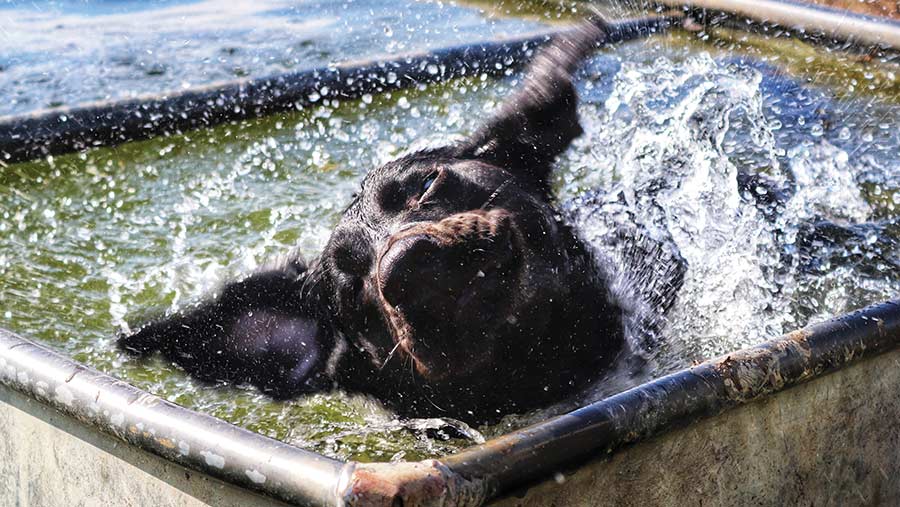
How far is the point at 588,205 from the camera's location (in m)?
3.87

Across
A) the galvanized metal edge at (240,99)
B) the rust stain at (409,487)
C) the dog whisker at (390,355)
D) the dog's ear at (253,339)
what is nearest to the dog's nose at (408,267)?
the dog whisker at (390,355)

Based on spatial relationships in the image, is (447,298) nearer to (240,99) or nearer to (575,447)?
(575,447)

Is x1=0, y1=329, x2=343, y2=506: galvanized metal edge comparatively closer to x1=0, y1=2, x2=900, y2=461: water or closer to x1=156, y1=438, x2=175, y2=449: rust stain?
x1=156, y1=438, x2=175, y2=449: rust stain

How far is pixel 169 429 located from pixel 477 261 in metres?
1.17

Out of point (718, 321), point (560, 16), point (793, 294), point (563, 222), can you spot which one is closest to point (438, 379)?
point (563, 222)

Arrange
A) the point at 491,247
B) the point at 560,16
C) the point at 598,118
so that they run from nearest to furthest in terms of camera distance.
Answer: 1. the point at 491,247
2. the point at 598,118
3. the point at 560,16

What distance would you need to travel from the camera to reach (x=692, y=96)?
4438 millimetres

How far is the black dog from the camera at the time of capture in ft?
9.45

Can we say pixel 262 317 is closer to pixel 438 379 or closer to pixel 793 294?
pixel 438 379

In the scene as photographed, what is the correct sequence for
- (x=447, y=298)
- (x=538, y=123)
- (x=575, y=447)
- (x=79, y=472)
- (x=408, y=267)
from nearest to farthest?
(x=575, y=447)
(x=79, y=472)
(x=408, y=267)
(x=447, y=298)
(x=538, y=123)

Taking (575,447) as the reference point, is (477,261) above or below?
below

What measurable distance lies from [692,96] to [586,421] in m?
2.87

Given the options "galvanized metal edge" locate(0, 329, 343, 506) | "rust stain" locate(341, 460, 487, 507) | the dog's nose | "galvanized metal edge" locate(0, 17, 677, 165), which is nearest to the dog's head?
the dog's nose

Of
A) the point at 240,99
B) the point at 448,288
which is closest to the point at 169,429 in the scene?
the point at 448,288
